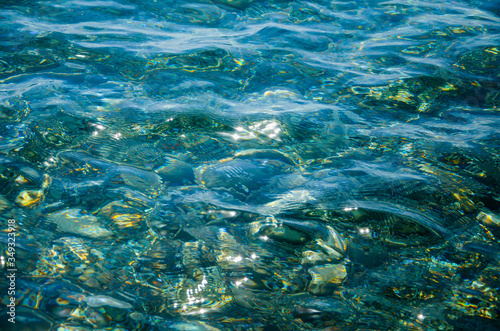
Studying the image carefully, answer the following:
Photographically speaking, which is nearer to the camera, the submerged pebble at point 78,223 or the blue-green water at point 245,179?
the blue-green water at point 245,179

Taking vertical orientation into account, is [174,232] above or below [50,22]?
below

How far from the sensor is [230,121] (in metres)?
2.38

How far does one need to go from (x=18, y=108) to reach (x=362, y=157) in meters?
2.02

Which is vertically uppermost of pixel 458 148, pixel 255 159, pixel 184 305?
pixel 458 148

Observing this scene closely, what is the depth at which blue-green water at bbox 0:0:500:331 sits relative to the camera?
1323mm

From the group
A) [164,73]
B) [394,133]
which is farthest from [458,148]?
[164,73]

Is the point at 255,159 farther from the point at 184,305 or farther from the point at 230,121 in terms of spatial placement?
the point at 184,305

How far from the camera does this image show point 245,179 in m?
1.94

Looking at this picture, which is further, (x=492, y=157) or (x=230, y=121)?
(x=230, y=121)

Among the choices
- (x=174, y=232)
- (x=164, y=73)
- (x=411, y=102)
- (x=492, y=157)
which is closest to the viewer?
(x=174, y=232)

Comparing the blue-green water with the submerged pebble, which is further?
the submerged pebble

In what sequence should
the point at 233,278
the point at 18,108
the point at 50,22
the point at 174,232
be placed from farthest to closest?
1. the point at 50,22
2. the point at 18,108
3. the point at 174,232
4. the point at 233,278

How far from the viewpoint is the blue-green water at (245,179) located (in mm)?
1323

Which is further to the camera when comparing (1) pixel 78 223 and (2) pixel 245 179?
(2) pixel 245 179
